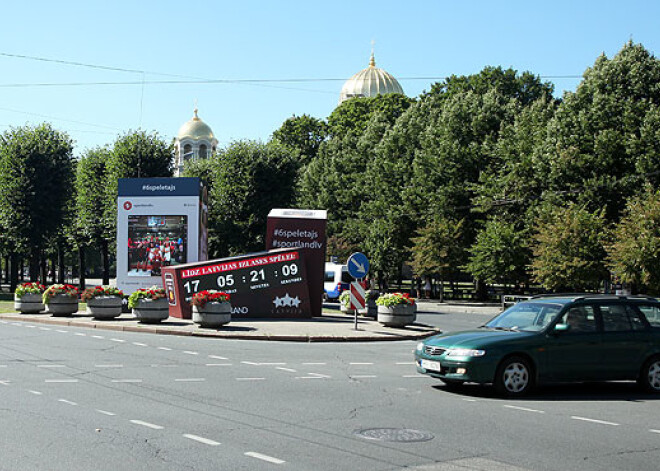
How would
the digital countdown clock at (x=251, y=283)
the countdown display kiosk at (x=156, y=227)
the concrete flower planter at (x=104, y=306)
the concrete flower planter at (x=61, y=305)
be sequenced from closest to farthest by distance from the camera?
the concrete flower planter at (x=104, y=306), the digital countdown clock at (x=251, y=283), the concrete flower planter at (x=61, y=305), the countdown display kiosk at (x=156, y=227)

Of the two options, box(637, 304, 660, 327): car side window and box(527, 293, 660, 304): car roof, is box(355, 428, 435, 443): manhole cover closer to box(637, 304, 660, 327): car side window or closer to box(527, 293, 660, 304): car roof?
box(527, 293, 660, 304): car roof

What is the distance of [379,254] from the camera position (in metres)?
61.1

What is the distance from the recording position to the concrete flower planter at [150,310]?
2411 cm

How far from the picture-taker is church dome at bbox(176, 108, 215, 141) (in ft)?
426

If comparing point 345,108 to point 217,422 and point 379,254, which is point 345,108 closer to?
point 379,254

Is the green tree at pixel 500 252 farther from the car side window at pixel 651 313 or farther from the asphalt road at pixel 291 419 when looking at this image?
the car side window at pixel 651 313

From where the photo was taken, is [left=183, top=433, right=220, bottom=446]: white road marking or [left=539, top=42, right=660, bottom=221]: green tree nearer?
[left=183, top=433, right=220, bottom=446]: white road marking

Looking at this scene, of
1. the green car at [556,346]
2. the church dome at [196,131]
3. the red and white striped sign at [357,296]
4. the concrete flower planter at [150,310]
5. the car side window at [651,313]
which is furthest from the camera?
the church dome at [196,131]

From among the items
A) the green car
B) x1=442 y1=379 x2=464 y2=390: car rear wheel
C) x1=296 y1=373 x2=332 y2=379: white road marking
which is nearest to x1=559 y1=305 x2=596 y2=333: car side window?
the green car

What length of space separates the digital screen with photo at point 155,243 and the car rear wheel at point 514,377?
66.6ft

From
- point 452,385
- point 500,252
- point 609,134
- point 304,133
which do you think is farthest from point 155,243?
point 304,133

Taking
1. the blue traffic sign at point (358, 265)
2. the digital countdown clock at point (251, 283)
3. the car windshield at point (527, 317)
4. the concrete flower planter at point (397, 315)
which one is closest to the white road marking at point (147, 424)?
the car windshield at point (527, 317)

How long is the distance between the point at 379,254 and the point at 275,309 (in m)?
33.6

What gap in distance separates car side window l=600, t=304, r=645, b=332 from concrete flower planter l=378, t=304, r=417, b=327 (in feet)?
42.6
